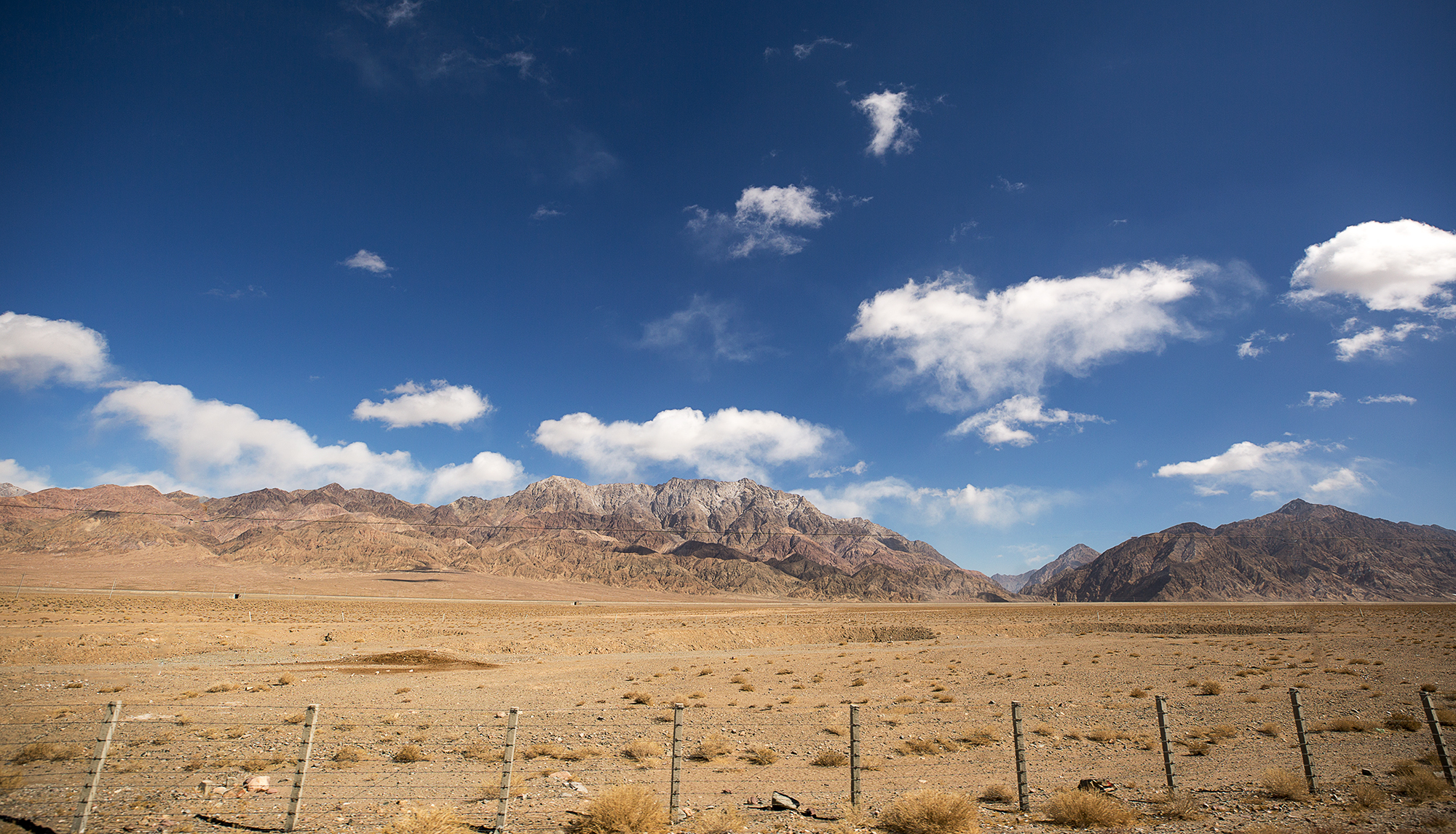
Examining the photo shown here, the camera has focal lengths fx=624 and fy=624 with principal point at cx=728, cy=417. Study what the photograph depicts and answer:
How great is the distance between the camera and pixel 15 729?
536 inches

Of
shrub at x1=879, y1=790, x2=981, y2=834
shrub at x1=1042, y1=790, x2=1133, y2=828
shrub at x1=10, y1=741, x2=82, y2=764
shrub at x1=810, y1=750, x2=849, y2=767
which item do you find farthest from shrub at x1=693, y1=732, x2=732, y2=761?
shrub at x1=10, y1=741, x2=82, y2=764

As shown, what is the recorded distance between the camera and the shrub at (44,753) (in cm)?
1084

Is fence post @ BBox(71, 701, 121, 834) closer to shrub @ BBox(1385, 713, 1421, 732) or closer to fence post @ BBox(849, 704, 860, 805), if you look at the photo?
fence post @ BBox(849, 704, 860, 805)

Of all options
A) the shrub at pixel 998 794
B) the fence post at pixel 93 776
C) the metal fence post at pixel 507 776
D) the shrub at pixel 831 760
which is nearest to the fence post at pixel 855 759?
the shrub at pixel 998 794

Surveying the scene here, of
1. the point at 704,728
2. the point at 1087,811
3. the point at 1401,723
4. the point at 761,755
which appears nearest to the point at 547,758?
the point at 761,755

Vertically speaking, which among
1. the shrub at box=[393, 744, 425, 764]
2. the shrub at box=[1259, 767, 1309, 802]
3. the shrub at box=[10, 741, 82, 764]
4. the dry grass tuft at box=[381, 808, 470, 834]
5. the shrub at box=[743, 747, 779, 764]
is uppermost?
the shrub at box=[1259, 767, 1309, 802]

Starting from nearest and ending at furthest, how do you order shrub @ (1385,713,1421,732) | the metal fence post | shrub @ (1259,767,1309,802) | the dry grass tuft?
the dry grass tuft → the metal fence post → shrub @ (1259,767,1309,802) → shrub @ (1385,713,1421,732)

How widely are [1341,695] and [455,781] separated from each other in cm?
2523

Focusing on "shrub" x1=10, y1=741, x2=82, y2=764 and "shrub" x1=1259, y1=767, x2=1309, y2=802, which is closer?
"shrub" x1=1259, y1=767, x2=1309, y2=802

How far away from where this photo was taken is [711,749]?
43.4ft

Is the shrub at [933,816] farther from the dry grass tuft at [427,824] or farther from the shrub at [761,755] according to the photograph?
the dry grass tuft at [427,824]

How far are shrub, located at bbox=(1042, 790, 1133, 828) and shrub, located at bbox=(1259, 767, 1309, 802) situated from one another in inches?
109

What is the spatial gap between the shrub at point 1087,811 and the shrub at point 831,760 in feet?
14.6

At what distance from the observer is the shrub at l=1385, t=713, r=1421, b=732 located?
1445 cm
